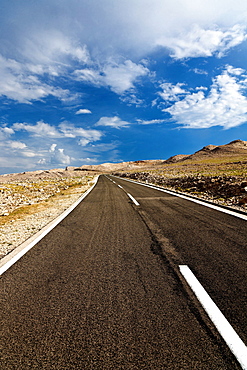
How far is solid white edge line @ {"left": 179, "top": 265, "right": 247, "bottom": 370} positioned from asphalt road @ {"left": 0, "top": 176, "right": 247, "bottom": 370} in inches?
2.3

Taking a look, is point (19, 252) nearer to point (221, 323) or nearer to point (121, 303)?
point (121, 303)

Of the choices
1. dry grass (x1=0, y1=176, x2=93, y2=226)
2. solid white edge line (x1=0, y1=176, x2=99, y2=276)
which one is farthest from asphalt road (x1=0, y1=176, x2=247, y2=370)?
dry grass (x1=0, y1=176, x2=93, y2=226)

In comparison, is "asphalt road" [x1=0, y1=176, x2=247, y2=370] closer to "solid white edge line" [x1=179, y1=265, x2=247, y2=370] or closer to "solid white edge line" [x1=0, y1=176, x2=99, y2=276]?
"solid white edge line" [x1=179, y1=265, x2=247, y2=370]

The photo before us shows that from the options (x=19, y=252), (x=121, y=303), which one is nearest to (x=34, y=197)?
(x=19, y=252)

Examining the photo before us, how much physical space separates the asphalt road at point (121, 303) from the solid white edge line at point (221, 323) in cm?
6

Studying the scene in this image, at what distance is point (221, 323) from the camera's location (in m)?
2.21

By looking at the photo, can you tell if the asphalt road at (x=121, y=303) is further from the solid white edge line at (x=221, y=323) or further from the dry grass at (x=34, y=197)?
the dry grass at (x=34, y=197)

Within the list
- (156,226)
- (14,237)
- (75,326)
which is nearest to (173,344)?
(75,326)

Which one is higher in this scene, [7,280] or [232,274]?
[232,274]

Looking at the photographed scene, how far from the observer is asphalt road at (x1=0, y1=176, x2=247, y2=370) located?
189 cm

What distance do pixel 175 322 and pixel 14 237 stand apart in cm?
483

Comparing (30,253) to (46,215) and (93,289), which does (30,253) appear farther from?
(46,215)

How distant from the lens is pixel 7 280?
3.29 m

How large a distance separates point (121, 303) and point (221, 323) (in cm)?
113
